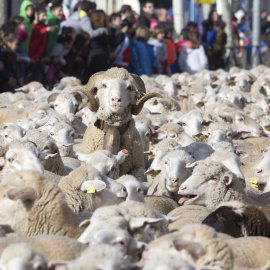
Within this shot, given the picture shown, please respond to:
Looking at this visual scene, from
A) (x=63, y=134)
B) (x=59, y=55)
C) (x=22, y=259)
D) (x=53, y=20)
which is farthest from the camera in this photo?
(x=59, y=55)

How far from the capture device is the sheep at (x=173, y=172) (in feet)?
22.9

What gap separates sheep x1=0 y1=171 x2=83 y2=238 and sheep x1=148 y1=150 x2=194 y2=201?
2.25 meters

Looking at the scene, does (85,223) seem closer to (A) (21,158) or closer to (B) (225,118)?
(A) (21,158)

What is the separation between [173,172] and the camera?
23.1ft

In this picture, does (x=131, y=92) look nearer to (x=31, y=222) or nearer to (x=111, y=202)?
(x=111, y=202)

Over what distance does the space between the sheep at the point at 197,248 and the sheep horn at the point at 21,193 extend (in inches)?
34.6

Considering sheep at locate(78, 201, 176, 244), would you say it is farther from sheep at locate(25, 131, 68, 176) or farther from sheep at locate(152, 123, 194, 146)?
sheep at locate(152, 123, 194, 146)

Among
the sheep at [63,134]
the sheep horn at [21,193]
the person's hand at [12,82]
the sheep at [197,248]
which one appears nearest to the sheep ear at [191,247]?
the sheep at [197,248]

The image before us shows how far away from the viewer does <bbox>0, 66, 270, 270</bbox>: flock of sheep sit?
4.10 meters

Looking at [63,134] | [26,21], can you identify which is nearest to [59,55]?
[26,21]

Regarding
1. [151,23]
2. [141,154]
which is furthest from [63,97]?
[151,23]

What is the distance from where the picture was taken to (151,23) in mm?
21031

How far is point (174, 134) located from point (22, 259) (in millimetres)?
5503

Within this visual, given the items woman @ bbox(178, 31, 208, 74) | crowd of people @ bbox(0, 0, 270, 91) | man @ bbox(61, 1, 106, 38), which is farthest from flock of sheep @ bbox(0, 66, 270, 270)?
woman @ bbox(178, 31, 208, 74)
